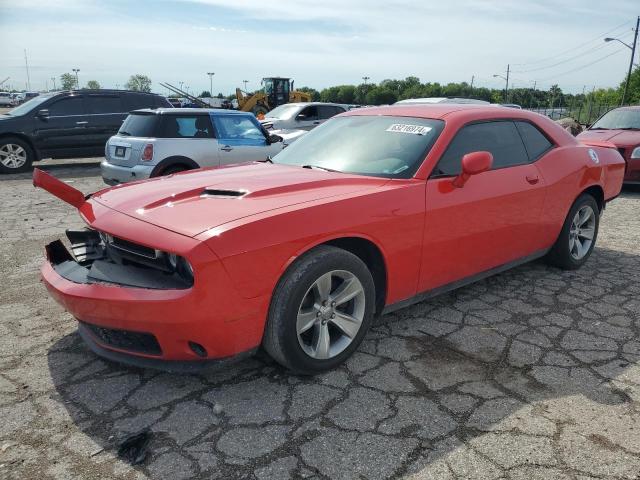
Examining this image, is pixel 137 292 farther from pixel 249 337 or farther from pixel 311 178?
pixel 311 178

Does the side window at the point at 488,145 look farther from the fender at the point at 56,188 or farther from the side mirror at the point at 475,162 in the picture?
the fender at the point at 56,188

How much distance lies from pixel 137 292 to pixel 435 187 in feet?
6.36

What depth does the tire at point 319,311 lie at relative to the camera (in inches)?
106

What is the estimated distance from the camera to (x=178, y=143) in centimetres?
770

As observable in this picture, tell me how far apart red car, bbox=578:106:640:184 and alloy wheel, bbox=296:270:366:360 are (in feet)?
24.5

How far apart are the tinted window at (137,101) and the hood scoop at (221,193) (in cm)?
1020

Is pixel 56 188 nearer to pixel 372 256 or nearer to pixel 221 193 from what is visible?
pixel 221 193

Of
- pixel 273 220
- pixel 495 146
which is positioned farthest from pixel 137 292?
pixel 495 146

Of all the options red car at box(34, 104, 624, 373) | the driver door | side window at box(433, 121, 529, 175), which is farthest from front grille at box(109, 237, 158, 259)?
the driver door

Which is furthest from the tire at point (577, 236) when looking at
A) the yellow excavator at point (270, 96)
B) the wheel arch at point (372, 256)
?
the yellow excavator at point (270, 96)

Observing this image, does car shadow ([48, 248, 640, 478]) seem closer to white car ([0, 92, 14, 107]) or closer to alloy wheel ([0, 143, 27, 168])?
alloy wheel ([0, 143, 27, 168])

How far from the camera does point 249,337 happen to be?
2633mm

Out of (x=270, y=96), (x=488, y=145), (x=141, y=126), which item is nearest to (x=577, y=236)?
(x=488, y=145)

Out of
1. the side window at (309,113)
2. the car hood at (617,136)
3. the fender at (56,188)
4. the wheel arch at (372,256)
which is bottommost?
the wheel arch at (372,256)
